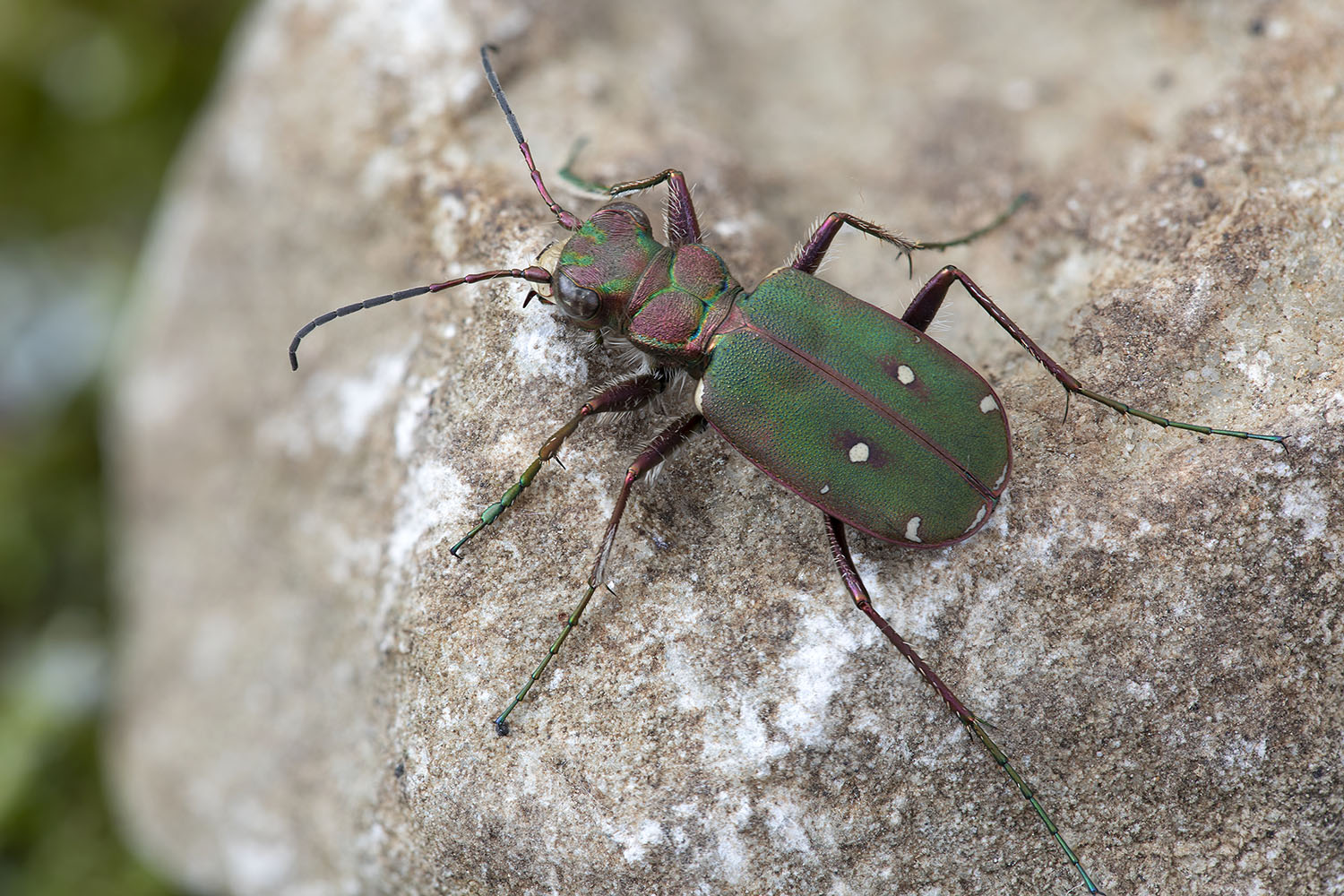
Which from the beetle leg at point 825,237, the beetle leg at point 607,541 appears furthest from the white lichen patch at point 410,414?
the beetle leg at point 825,237

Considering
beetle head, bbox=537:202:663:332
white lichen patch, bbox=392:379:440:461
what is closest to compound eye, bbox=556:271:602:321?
beetle head, bbox=537:202:663:332

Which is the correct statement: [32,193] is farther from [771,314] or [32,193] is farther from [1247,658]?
[1247,658]

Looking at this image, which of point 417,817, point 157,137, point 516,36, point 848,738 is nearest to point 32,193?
point 157,137

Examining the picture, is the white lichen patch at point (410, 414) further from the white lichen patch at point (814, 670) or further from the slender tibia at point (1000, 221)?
the slender tibia at point (1000, 221)

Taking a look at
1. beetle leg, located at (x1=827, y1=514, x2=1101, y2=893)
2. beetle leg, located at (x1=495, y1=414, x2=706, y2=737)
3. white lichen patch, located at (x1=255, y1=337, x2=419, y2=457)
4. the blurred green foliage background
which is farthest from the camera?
the blurred green foliage background

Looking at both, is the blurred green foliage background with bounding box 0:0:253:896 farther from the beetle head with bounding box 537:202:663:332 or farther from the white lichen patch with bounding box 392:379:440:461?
the beetle head with bounding box 537:202:663:332
